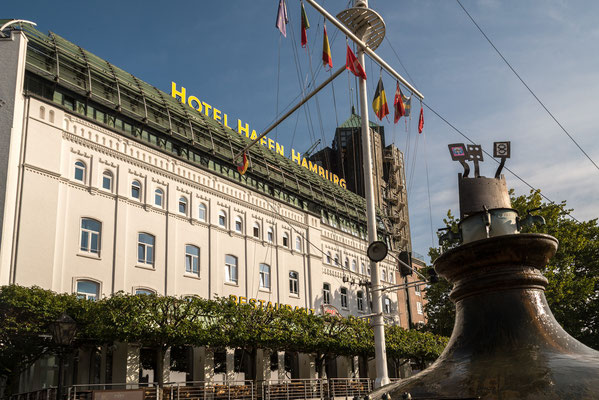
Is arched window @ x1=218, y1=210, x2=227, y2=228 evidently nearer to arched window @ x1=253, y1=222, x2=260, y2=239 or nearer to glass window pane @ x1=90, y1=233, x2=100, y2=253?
arched window @ x1=253, y1=222, x2=260, y2=239

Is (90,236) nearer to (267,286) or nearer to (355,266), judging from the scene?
(267,286)

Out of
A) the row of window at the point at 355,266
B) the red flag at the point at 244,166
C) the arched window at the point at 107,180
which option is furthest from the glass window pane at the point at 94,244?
the row of window at the point at 355,266

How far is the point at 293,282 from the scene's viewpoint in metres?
38.5

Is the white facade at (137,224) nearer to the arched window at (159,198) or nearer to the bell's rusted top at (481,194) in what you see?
the arched window at (159,198)

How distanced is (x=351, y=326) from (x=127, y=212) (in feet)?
45.9

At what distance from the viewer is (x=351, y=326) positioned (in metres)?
32.2

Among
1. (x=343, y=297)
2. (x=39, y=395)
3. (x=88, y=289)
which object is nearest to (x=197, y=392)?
(x=39, y=395)

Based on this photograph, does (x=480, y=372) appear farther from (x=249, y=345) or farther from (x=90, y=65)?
(x=90, y=65)

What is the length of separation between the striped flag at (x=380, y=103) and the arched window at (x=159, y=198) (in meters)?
15.8

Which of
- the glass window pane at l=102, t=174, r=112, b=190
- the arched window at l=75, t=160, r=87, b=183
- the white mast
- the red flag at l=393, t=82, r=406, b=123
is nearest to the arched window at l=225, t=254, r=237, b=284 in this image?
the glass window pane at l=102, t=174, r=112, b=190

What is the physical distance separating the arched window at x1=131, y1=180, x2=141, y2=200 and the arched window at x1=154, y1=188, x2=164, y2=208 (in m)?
1.08

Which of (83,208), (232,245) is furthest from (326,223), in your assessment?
(83,208)

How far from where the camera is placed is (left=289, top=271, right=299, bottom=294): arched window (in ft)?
125

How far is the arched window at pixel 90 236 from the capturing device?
26234 millimetres
